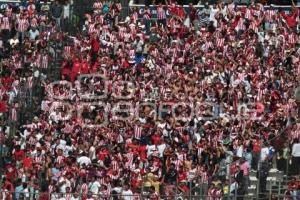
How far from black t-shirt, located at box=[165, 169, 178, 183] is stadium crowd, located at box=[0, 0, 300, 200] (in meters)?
0.05

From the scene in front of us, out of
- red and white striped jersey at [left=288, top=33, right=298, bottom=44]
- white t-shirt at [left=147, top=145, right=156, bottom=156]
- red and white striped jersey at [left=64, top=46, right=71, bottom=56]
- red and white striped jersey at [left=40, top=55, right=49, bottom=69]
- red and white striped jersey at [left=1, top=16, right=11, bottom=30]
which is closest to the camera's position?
white t-shirt at [left=147, top=145, right=156, bottom=156]

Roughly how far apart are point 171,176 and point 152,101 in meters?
4.84

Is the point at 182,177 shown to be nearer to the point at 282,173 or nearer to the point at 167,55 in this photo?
the point at 282,173

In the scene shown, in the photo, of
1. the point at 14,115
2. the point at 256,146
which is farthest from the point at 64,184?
the point at 256,146

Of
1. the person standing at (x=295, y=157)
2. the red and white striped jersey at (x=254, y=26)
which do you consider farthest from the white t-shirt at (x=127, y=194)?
the red and white striped jersey at (x=254, y=26)

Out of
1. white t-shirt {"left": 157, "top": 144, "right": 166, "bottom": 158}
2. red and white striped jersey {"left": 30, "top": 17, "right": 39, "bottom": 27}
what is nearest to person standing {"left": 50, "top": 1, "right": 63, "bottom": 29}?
red and white striped jersey {"left": 30, "top": 17, "right": 39, "bottom": 27}

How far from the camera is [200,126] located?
45875 millimetres

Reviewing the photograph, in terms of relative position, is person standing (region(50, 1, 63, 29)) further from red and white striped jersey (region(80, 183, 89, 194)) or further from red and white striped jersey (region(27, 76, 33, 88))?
red and white striped jersey (region(80, 183, 89, 194))

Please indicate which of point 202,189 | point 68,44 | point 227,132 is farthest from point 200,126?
point 68,44

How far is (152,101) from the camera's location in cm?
4766

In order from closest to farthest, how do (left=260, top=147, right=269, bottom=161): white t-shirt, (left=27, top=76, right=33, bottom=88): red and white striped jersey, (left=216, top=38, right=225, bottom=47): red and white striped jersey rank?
(left=260, top=147, right=269, bottom=161): white t-shirt, (left=27, top=76, right=33, bottom=88): red and white striped jersey, (left=216, top=38, right=225, bottom=47): red and white striped jersey

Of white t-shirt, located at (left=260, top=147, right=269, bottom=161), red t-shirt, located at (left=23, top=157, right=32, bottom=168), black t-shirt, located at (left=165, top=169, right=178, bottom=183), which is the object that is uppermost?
white t-shirt, located at (left=260, top=147, right=269, bottom=161)

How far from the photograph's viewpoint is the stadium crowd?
4306 centimetres

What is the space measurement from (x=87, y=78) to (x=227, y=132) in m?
5.86
